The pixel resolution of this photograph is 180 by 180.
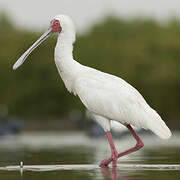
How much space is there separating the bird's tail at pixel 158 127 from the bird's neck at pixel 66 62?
1.88m

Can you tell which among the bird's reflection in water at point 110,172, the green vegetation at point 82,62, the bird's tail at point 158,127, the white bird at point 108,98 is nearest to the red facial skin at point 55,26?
the white bird at point 108,98

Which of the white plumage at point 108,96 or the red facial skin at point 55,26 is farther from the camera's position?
the red facial skin at point 55,26

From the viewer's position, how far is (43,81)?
308 feet

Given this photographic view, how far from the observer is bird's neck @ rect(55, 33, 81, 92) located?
20.7 metres

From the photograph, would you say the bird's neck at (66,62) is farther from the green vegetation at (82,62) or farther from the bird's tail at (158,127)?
the green vegetation at (82,62)

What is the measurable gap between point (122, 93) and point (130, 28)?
122 metres

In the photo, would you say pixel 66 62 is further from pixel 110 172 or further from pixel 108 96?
pixel 110 172

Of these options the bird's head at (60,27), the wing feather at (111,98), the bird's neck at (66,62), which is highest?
the bird's head at (60,27)

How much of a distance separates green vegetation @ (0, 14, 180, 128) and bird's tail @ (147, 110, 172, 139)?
65.3 m

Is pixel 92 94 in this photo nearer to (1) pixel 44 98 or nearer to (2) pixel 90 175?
(2) pixel 90 175

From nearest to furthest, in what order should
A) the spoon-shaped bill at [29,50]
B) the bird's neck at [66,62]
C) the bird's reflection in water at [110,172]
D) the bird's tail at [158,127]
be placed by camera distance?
1. the bird's reflection in water at [110,172]
2. the bird's tail at [158,127]
3. the bird's neck at [66,62]
4. the spoon-shaped bill at [29,50]

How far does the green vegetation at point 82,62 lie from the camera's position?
302 ft

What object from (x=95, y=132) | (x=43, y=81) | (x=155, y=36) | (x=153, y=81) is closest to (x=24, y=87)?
(x=43, y=81)

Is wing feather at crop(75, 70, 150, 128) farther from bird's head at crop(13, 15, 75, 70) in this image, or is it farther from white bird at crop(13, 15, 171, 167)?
bird's head at crop(13, 15, 75, 70)
